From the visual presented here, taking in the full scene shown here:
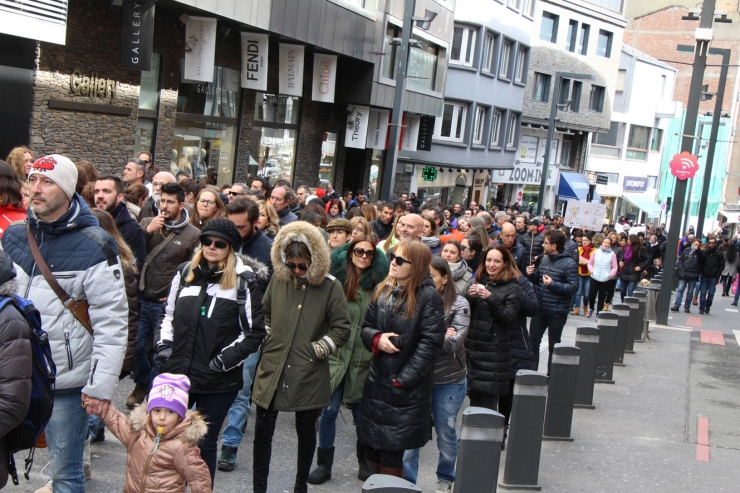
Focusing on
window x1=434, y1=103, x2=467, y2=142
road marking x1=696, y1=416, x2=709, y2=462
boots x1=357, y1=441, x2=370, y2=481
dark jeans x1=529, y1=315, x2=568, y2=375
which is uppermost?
window x1=434, y1=103, x2=467, y2=142

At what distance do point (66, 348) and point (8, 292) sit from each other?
0.79m

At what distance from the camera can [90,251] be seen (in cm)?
452

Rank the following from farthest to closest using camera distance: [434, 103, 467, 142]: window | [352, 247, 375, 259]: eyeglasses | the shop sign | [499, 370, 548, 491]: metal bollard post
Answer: [434, 103, 467, 142]: window
the shop sign
[499, 370, 548, 491]: metal bollard post
[352, 247, 375, 259]: eyeglasses

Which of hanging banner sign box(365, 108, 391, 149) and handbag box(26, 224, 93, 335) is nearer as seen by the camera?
handbag box(26, 224, 93, 335)

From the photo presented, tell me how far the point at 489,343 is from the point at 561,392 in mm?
1631

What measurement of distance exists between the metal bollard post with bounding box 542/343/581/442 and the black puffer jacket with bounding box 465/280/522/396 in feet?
4.20

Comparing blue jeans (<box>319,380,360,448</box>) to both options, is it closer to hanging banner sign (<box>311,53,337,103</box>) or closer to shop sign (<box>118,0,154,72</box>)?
shop sign (<box>118,0,154,72</box>)

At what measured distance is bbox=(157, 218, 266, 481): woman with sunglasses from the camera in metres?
5.37

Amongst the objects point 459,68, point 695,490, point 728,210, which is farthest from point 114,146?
point 728,210

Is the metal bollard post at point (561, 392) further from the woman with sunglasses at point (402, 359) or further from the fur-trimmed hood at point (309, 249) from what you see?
the fur-trimmed hood at point (309, 249)

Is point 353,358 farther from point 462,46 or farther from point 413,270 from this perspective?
point 462,46

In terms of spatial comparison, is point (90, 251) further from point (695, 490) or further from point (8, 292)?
point (695, 490)

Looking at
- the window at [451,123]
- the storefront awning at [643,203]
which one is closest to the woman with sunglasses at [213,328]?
the window at [451,123]

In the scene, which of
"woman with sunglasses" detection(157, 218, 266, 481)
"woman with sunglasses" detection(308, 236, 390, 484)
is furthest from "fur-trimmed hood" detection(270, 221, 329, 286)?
"woman with sunglasses" detection(308, 236, 390, 484)
